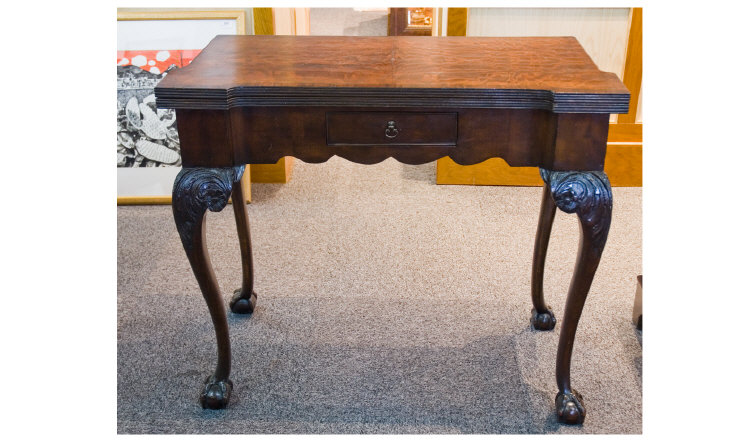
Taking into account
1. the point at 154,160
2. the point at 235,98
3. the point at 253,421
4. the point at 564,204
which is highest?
the point at 235,98

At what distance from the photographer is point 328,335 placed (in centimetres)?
222

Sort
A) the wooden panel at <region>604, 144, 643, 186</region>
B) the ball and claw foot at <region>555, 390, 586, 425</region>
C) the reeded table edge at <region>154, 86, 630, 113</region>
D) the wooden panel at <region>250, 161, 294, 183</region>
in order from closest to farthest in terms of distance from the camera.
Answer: the reeded table edge at <region>154, 86, 630, 113</region>
the ball and claw foot at <region>555, 390, 586, 425</region>
the wooden panel at <region>604, 144, 643, 186</region>
the wooden panel at <region>250, 161, 294, 183</region>

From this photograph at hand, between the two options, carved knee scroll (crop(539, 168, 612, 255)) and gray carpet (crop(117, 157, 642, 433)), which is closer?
carved knee scroll (crop(539, 168, 612, 255))

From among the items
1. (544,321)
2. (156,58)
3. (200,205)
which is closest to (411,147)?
(200,205)

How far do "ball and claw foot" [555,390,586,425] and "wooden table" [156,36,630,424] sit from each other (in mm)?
255

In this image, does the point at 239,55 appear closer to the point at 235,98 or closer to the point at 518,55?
the point at 235,98

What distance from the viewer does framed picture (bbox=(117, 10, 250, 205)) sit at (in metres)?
3.04

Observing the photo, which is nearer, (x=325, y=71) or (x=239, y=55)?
(x=325, y=71)

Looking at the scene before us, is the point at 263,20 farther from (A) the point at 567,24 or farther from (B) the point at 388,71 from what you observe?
(B) the point at 388,71

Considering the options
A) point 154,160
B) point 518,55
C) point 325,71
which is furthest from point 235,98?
point 154,160

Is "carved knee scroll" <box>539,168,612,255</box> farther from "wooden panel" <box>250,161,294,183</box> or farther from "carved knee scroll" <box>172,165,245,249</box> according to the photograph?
"wooden panel" <box>250,161,294,183</box>

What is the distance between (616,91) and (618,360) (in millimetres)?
906

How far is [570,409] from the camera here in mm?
1839

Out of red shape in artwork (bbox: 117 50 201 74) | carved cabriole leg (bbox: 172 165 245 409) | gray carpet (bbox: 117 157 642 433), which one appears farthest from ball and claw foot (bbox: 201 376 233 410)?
red shape in artwork (bbox: 117 50 201 74)
